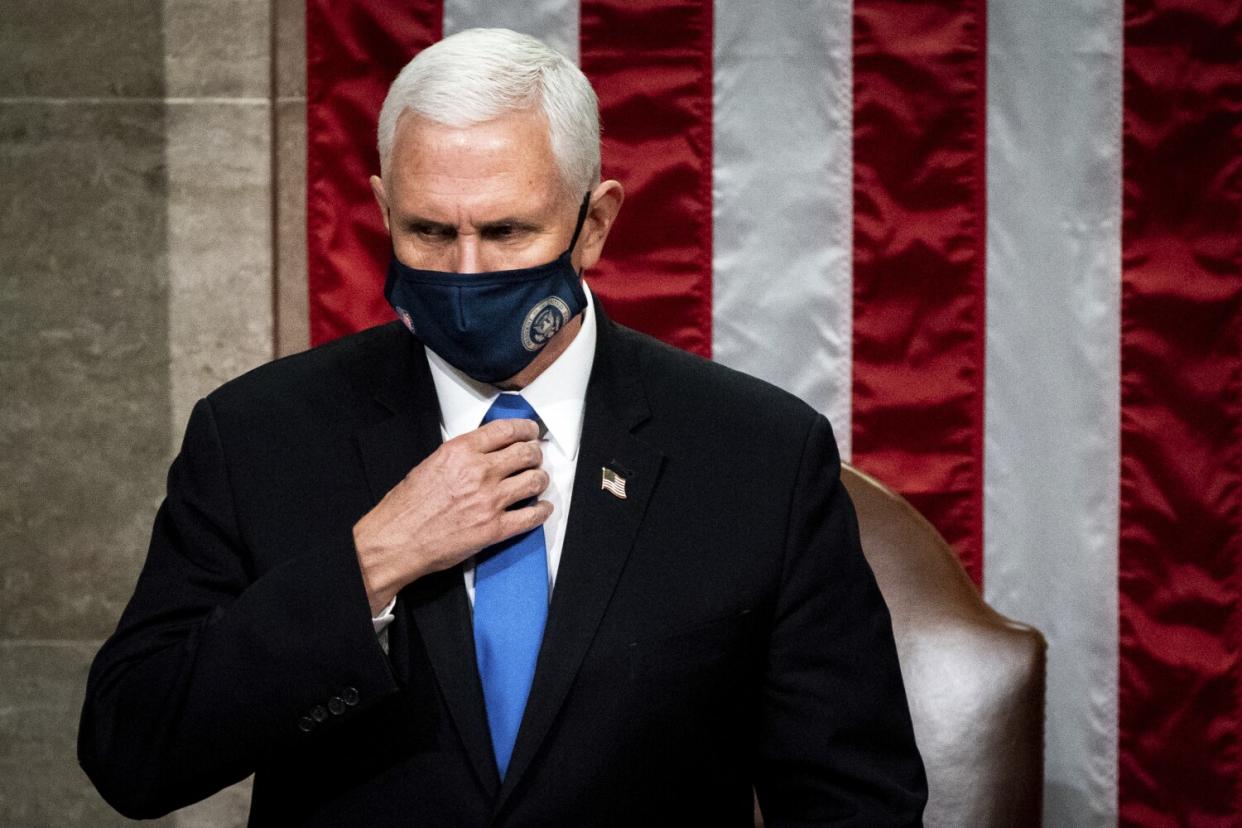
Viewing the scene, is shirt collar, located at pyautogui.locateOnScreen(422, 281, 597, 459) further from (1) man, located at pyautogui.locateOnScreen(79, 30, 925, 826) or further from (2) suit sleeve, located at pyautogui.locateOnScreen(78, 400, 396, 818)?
(2) suit sleeve, located at pyautogui.locateOnScreen(78, 400, 396, 818)

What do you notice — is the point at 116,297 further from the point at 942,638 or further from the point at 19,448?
the point at 942,638

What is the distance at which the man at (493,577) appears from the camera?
1.26m

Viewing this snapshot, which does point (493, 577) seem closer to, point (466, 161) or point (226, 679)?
point (226, 679)

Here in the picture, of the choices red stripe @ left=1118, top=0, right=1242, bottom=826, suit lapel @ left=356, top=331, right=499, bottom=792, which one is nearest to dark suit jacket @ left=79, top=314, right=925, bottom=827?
suit lapel @ left=356, top=331, right=499, bottom=792

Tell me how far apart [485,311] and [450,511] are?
0.68ft

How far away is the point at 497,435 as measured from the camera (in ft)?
4.28

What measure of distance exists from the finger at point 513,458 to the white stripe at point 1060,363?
136cm

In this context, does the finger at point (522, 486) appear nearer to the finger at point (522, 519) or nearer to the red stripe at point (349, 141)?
the finger at point (522, 519)

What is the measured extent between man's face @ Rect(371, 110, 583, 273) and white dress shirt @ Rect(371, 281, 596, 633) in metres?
0.11

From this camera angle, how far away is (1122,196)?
2389mm

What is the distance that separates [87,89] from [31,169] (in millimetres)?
184

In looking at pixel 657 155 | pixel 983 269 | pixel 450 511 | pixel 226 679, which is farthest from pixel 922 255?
pixel 226 679

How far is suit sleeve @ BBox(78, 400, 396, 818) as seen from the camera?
1232mm

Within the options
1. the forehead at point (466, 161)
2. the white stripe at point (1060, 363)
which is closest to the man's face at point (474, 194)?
the forehead at point (466, 161)
